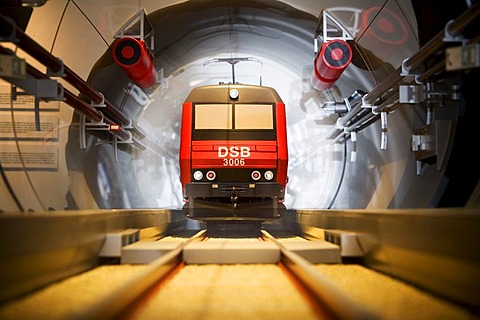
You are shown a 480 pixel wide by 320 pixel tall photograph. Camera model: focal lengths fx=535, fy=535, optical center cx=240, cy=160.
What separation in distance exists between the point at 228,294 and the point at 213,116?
5.83 metres

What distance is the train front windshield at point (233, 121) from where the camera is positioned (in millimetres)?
8625

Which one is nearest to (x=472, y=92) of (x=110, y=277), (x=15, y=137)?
(x=110, y=277)

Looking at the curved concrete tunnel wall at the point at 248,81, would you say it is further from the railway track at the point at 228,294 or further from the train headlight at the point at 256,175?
the railway track at the point at 228,294

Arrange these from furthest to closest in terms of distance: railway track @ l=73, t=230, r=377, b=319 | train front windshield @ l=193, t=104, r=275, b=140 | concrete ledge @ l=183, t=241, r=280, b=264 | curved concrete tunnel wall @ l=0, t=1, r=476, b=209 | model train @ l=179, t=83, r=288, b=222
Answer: train front windshield @ l=193, t=104, r=275, b=140 → model train @ l=179, t=83, r=288, b=222 → curved concrete tunnel wall @ l=0, t=1, r=476, b=209 → concrete ledge @ l=183, t=241, r=280, b=264 → railway track @ l=73, t=230, r=377, b=319

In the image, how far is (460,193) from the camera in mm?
5609

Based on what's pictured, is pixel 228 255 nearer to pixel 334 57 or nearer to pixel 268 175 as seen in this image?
pixel 268 175

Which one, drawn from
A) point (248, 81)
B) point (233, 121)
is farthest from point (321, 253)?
point (248, 81)

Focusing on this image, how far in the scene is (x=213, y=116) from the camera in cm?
873

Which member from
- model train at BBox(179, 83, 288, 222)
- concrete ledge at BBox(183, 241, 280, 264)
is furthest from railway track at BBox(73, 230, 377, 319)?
model train at BBox(179, 83, 288, 222)

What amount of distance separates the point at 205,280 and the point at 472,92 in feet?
11.5

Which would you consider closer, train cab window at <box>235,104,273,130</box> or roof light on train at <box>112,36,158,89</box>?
roof light on train at <box>112,36,158,89</box>

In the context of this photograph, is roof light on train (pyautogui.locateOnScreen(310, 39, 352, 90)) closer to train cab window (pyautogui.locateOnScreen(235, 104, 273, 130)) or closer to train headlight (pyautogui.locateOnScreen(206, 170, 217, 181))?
train cab window (pyautogui.locateOnScreen(235, 104, 273, 130))

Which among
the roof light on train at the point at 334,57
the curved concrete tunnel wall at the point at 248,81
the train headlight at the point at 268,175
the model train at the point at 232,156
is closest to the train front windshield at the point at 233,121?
the model train at the point at 232,156

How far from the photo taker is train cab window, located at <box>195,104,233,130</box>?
8656 millimetres
